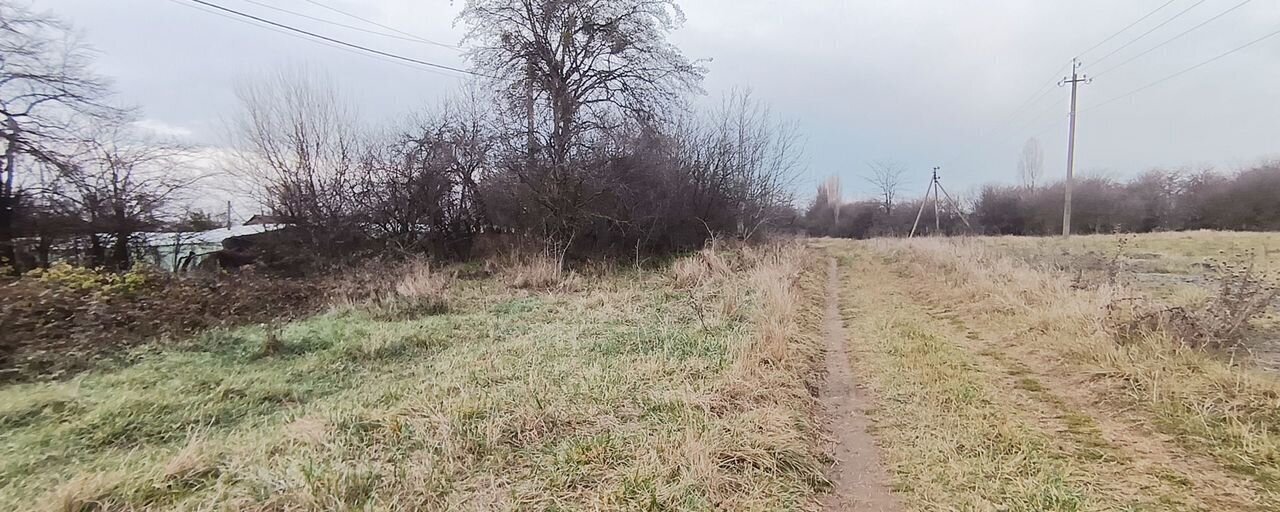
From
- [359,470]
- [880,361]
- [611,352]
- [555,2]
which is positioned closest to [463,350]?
[611,352]

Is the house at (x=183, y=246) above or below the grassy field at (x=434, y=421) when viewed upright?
above

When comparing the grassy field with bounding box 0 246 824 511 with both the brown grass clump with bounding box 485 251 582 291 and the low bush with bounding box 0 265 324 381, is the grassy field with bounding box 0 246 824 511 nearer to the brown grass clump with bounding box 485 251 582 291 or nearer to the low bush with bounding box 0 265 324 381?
the low bush with bounding box 0 265 324 381

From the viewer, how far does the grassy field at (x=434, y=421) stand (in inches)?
106

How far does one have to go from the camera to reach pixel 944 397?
4145 mm

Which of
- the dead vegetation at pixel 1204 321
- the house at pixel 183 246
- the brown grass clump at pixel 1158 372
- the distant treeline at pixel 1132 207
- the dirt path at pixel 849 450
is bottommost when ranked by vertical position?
the dirt path at pixel 849 450

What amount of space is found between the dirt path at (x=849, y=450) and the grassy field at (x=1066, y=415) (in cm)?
11

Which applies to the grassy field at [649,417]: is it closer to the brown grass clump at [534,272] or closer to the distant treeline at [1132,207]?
the brown grass clump at [534,272]

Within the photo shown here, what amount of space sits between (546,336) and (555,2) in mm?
11898

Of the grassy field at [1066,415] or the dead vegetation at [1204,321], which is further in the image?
the dead vegetation at [1204,321]

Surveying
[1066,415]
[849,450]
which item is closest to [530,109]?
[849,450]

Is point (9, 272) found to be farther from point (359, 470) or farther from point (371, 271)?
point (359, 470)

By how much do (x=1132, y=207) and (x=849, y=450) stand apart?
4754 centimetres

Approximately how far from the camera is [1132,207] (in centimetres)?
3725

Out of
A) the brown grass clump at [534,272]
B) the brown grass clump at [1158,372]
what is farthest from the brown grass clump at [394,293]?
the brown grass clump at [1158,372]
